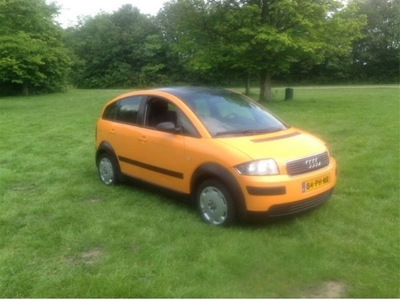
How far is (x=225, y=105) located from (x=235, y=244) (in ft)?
7.11

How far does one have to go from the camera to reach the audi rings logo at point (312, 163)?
16.3ft

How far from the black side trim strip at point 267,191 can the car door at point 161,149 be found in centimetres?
108

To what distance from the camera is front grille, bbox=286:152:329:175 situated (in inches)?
190

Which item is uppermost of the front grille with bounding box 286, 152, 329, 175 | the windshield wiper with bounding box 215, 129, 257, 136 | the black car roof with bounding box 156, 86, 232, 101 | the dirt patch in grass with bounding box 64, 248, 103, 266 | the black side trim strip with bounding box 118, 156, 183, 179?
the black car roof with bounding box 156, 86, 232, 101

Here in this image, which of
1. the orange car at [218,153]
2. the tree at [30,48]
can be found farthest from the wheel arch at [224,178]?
the tree at [30,48]

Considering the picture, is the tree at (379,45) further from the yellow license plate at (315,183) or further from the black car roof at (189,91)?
the yellow license plate at (315,183)

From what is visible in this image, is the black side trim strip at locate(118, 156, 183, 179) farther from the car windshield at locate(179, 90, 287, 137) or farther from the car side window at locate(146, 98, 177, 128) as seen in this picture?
the car windshield at locate(179, 90, 287, 137)

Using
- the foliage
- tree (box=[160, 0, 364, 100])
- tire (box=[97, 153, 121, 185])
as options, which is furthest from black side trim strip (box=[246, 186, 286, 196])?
the foliage

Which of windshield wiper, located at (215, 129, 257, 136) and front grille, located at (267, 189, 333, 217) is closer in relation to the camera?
front grille, located at (267, 189, 333, 217)

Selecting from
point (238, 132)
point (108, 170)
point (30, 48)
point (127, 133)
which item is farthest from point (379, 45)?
point (238, 132)

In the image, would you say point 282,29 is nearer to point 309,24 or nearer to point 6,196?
point 309,24

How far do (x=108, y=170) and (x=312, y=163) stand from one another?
10.9 feet

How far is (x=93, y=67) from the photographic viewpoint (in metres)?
58.8

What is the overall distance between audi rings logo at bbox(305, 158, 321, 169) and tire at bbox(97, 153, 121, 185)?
298 cm
